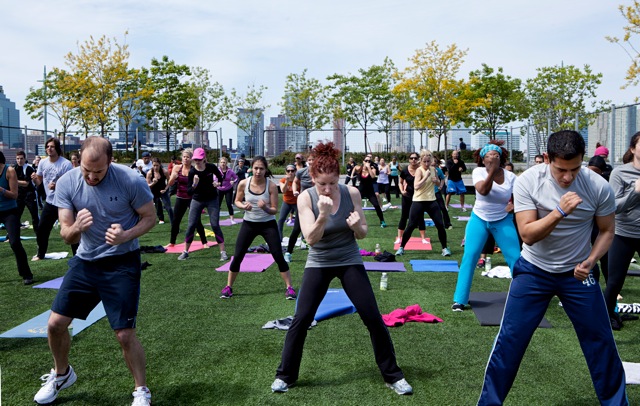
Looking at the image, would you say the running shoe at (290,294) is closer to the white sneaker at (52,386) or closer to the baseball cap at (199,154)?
the white sneaker at (52,386)

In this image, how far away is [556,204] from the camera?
335 cm

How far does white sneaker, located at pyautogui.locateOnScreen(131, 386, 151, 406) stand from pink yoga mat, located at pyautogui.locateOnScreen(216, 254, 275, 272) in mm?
5154

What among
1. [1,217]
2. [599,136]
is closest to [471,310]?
[1,217]

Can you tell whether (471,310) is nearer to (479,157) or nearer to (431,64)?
(479,157)

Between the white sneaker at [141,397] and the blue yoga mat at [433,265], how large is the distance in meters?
5.78

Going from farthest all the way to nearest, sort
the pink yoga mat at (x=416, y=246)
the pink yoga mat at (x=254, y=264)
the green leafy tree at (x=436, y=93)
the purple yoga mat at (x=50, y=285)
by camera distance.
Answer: the green leafy tree at (x=436, y=93) → the pink yoga mat at (x=416, y=246) → the pink yoga mat at (x=254, y=264) → the purple yoga mat at (x=50, y=285)

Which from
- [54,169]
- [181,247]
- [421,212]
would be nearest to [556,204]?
[421,212]

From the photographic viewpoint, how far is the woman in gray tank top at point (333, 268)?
13.2 feet

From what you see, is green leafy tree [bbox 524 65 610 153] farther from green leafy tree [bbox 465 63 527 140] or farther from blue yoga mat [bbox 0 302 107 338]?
blue yoga mat [bbox 0 302 107 338]

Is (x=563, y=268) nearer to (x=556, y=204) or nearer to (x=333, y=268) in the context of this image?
(x=556, y=204)

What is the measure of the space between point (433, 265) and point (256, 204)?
348 cm

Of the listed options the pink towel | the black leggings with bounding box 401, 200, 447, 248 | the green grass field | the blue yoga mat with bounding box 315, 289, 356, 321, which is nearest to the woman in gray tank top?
the green grass field

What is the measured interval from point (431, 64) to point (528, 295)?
97.3 feet

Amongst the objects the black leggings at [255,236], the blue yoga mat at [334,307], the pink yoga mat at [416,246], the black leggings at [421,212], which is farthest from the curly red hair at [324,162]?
the pink yoga mat at [416,246]
